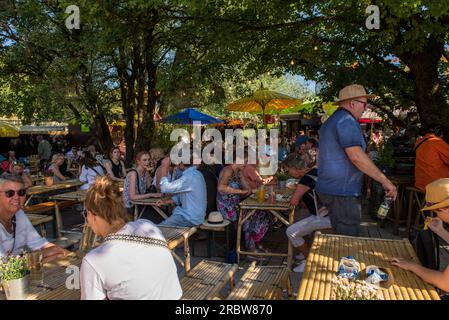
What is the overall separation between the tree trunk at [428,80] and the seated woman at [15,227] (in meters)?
5.54

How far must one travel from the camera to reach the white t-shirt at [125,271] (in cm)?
183

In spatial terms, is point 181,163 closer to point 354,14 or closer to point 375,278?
point 375,278

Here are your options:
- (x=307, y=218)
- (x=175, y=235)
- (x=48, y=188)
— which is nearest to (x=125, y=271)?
(x=175, y=235)

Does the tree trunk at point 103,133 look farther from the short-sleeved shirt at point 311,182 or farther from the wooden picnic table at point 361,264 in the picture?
the wooden picnic table at point 361,264

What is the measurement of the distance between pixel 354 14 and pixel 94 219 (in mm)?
6274

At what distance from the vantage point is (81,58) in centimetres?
995

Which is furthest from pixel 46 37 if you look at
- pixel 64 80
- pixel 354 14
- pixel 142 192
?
pixel 354 14

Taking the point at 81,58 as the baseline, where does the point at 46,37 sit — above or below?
above

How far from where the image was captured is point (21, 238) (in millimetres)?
2900

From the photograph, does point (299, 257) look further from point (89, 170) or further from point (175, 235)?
point (89, 170)

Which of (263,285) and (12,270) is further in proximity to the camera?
(263,285)

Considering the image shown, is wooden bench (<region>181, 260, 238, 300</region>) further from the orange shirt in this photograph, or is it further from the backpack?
the orange shirt

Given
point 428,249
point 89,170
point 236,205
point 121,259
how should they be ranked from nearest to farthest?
1. point 121,259
2. point 428,249
3. point 236,205
4. point 89,170

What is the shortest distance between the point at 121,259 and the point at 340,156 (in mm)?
2192
